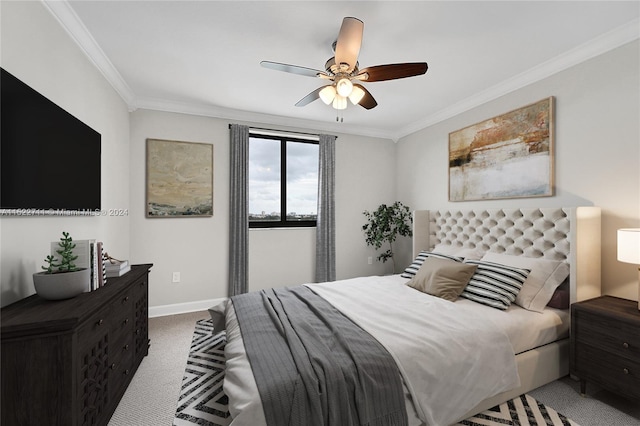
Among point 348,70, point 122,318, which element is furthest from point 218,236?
point 348,70

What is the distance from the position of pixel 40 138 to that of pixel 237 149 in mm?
2313

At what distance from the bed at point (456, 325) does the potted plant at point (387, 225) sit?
1.16 metres

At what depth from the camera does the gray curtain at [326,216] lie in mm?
4348

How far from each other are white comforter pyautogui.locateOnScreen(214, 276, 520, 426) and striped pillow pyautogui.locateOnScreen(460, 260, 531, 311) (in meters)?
0.39

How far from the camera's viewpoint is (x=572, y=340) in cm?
210

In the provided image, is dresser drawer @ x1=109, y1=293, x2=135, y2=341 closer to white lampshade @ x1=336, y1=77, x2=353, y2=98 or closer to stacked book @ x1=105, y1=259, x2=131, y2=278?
stacked book @ x1=105, y1=259, x2=131, y2=278

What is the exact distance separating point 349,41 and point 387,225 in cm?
310

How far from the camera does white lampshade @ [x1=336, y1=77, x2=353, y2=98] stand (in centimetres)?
209

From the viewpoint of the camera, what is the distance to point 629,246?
189cm

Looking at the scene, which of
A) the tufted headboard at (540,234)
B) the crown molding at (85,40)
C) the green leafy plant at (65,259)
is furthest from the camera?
the tufted headboard at (540,234)

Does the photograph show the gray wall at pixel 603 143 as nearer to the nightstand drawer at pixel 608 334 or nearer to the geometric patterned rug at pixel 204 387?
the nightstand drawer at pixel 608 334

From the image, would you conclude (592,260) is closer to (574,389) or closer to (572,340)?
(572,340)

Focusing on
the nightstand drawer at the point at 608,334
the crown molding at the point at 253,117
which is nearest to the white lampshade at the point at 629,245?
the nightstand drawer at the point at 608,334

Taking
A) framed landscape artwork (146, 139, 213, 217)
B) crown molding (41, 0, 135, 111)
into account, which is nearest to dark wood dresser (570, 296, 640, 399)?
framed landscape artwork (146, 139, 213, 217)
